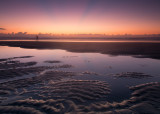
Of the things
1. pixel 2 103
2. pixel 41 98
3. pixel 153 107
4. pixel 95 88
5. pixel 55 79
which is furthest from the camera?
pixel 55 79

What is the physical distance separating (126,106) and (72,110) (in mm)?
2414

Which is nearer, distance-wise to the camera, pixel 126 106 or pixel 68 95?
pixel 126 106

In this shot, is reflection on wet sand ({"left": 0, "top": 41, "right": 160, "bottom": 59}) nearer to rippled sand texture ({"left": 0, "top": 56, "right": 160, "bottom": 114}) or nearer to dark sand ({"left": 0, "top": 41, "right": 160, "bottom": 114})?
dark sand ({"left": 0, "top": 41, "right": 160, "bottom": 114})

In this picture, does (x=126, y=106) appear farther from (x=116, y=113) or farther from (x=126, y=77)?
(x=126, y=77)

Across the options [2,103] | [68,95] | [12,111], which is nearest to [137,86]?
[68,95]

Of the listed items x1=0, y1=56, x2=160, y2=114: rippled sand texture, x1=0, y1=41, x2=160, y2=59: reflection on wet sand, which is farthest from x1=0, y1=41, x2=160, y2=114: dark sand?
x1=0, y1=41, x2=160, y2=59: reflection on wet sand

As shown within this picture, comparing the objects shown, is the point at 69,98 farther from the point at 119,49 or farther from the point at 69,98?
the point at 119,49

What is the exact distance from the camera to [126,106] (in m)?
5.45

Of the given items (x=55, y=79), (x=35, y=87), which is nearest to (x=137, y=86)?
(x=55, y=79)

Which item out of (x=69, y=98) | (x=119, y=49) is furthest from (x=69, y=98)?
(x=119, y=49)

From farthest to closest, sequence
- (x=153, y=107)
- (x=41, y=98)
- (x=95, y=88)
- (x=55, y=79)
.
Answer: (x=55, y=79), (x=95, y=88), (x=41, y=98), (x=153, y=107)

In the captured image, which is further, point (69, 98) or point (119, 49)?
point (119, 49)

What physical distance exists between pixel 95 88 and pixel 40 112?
3550 millimetres

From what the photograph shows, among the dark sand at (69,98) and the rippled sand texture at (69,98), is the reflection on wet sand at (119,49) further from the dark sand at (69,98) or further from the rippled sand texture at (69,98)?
the rippled sand texture at (69,98)
